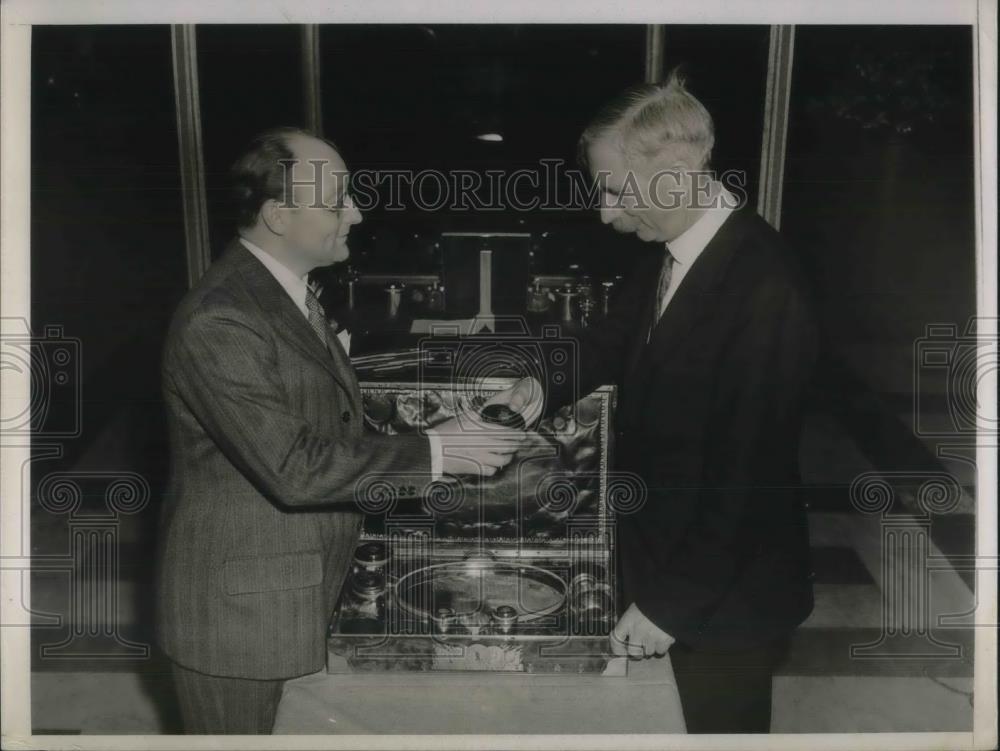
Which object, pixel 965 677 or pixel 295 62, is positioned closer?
pixel 295 62

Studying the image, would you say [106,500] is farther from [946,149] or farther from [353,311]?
[946,149]

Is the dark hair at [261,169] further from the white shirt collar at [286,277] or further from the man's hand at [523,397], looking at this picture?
the man's hand at [523,397]

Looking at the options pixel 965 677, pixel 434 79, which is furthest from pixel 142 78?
pixel 965 677

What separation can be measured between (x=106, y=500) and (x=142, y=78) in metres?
0.90

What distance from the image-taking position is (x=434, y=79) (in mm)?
2092

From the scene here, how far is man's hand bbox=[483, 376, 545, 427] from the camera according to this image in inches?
81.7

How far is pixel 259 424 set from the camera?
187 centimetres

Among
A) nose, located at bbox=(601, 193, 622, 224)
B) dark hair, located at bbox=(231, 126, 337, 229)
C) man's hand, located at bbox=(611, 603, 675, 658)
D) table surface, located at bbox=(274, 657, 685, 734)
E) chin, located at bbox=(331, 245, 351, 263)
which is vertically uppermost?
dark hair, located at bbox=(231, 126, 337, 229)

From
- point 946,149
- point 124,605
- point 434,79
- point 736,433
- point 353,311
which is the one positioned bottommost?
point 124,605

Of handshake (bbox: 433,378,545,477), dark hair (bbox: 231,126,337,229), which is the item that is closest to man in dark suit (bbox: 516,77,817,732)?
handshake (bbox: 433,378,545,477)

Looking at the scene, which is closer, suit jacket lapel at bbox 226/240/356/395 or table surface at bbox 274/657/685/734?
suit jacket lapel at bbox 226/240/356/395

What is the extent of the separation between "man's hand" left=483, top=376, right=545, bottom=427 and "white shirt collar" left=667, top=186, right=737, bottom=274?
1.28 feet

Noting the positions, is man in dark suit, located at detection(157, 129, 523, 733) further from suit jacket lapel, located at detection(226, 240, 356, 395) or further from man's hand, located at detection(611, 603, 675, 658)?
man's hand, located at detection(611, 603, 675, 658)

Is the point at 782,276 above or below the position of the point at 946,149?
below
